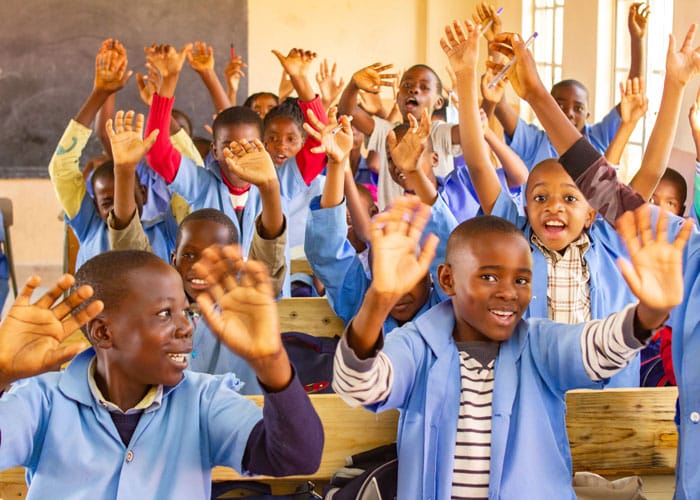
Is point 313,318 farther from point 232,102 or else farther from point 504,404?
point 232,102

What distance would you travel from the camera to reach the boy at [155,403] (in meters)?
1.53

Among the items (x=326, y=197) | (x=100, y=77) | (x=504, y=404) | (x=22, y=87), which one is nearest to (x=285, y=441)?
(x=504, y=404)

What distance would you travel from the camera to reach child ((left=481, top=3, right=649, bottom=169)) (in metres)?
4.01

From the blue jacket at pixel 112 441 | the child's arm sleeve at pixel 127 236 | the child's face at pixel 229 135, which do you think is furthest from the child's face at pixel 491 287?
the child's face at pixel 229 135

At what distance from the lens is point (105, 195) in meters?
3.50

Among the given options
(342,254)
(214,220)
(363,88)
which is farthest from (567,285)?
(363,88)

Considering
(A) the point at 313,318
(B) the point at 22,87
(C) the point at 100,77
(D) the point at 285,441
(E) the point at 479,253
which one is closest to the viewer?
(D) the point at 285,441

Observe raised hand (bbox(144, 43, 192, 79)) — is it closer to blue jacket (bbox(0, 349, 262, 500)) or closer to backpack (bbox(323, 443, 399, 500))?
backpack (bbox(323, 443, 399, 500))

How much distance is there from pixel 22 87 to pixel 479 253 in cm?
700

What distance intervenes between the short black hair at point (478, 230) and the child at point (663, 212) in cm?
17

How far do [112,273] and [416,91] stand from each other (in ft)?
10.5

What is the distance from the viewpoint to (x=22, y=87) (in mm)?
8258

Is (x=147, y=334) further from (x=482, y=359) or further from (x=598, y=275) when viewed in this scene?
(x=598, y=275)

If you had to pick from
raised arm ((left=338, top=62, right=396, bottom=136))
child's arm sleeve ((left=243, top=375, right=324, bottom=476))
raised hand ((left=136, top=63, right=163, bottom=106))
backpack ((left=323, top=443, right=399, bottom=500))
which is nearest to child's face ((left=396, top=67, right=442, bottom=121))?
raised arm ((left=338, top=62, right=396, bottom=136))
